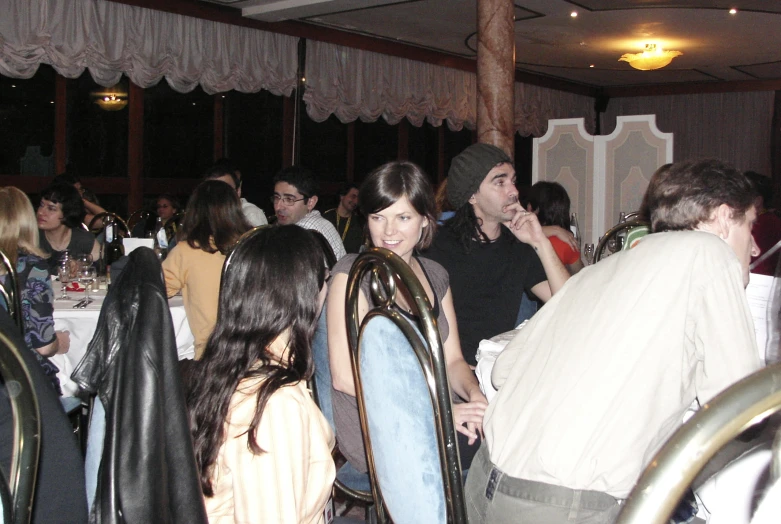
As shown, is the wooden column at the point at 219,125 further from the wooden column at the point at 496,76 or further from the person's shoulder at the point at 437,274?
the person's shoulder at the point at 437,274

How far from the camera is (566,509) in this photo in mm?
1250

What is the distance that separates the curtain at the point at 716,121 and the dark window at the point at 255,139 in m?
6.88

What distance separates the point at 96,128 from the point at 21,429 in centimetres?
650

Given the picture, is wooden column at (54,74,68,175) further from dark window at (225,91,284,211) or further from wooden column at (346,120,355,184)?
wooden column at (346,120,355,184)

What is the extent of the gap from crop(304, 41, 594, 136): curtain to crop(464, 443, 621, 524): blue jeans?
23.3ft

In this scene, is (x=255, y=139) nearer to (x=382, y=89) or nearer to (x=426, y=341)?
(x=382, y=89)

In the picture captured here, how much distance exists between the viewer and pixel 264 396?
124 cm

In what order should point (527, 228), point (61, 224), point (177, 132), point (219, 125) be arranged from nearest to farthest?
point (527, 228) → point (61, 224) → point (177, 132) → point (219, 125)

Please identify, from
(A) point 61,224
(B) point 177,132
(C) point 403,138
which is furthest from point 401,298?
(C) point 403,138

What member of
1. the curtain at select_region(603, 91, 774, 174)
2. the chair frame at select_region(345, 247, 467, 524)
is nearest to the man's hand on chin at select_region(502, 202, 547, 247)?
the chair frame at select_region(345, 247, 467, 524)

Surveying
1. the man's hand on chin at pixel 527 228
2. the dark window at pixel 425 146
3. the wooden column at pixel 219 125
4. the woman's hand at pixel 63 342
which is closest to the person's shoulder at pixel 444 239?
the man's hand on chin at pixel 527 228

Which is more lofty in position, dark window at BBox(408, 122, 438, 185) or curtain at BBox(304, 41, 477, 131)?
curtain at BBox(304, 41, 477, 131)

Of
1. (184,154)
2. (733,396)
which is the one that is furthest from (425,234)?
(184,154)

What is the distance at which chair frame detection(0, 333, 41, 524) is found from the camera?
0.85 meters
